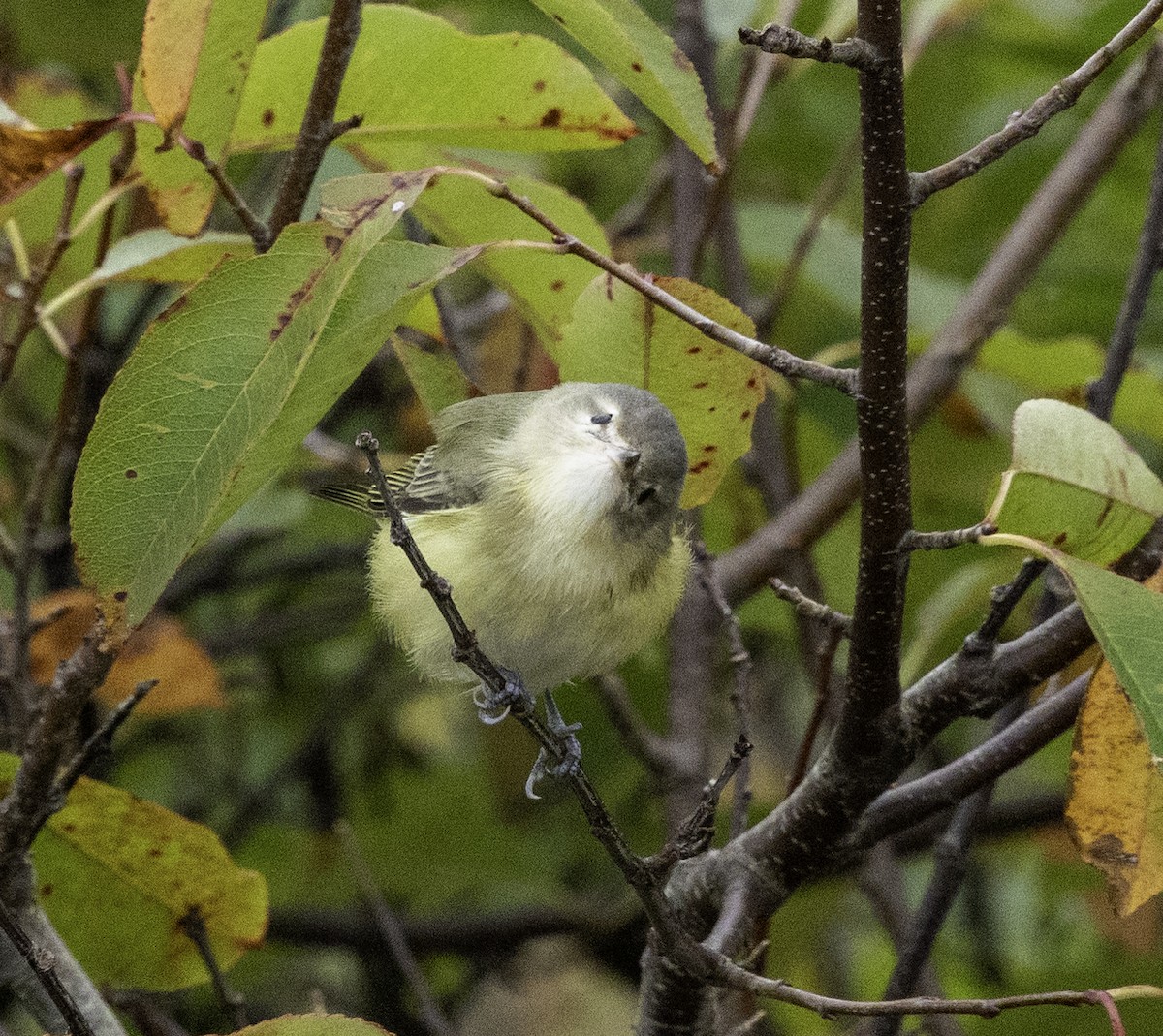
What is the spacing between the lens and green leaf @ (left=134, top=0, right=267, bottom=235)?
1558mm

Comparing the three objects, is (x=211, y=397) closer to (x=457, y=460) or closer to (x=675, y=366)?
(x=675, y=366)

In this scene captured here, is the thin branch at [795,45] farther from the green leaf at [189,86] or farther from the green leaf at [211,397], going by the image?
the green leaf at [189,86]

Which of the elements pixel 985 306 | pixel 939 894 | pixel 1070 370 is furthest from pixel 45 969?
pixel 985 306

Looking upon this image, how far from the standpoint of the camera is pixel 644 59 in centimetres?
160

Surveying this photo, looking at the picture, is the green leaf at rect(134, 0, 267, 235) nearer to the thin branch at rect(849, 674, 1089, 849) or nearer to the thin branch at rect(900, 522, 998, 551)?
the thin branch at rect(900, 522, 998, 551)

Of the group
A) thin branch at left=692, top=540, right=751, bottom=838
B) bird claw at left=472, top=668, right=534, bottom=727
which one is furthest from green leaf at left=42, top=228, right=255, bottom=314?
thin branch at left=692, top=540, right=751, bottom=838

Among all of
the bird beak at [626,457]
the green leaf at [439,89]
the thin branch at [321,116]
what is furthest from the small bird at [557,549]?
the thin branch at [321,116]

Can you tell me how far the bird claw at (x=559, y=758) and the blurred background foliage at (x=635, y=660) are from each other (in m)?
0.50

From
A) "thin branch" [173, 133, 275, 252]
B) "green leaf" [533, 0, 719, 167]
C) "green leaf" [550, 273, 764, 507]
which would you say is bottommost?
"green leaf" [550, 273, 764, 507]

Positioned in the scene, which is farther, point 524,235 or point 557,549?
point 557,549

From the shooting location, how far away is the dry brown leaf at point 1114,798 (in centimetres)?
152

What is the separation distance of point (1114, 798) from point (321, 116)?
45.8 inches

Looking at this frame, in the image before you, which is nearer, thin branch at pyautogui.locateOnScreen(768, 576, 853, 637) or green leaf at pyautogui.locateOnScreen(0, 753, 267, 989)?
thin branch at pyautogui.locateOnScreen(768, 576, 853, 637)

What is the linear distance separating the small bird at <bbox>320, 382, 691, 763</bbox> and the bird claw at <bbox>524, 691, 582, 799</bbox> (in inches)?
4.3
